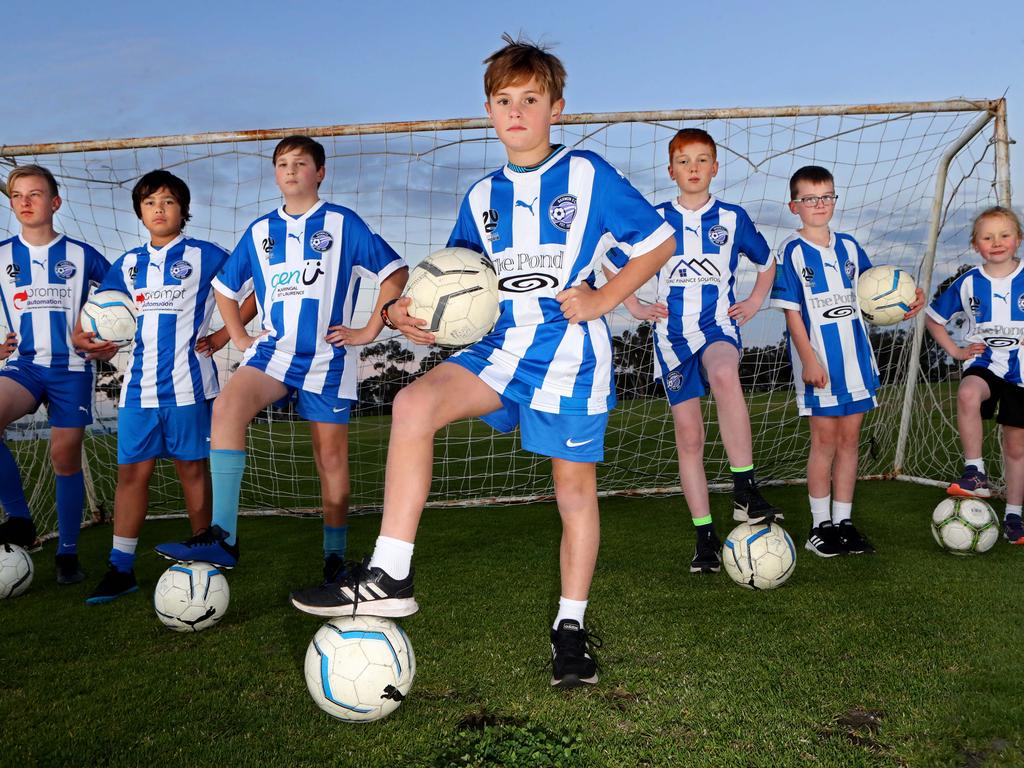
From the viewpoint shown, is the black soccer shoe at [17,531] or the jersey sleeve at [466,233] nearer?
the jersey sleeve at [466,233]

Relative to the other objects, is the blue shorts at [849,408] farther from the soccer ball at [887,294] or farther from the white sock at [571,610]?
the white sock at [571,610]

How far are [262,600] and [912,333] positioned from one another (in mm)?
5448

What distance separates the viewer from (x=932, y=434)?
6.83 meters

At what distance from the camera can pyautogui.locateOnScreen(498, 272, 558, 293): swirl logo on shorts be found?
97.0 inches

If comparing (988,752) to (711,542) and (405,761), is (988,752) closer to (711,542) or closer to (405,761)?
(405,761)

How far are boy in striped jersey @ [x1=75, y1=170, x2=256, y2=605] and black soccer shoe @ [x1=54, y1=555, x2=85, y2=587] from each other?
11.9 inches

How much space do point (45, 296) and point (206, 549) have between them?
2.08 meters

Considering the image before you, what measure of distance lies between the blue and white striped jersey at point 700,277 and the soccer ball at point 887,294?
682 millimetres

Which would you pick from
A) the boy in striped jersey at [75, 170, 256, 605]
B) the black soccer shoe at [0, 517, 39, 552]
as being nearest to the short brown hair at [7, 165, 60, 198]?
the boy in striped jersey at [75, 170, 256, 605]

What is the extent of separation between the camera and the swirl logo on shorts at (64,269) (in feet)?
13.9

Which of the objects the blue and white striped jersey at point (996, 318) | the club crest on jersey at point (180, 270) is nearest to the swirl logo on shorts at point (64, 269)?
the club crest on jersey at point (180, 270)

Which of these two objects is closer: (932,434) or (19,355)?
(19,355)

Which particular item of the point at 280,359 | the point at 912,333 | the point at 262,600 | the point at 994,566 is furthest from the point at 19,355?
the point at 912,333

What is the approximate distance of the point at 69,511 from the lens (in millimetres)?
4219
